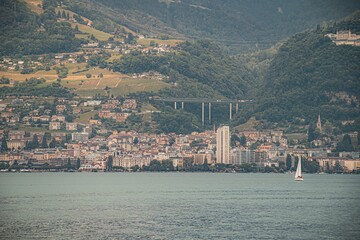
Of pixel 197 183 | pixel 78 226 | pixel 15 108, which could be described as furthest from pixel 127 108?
pixel 78 226

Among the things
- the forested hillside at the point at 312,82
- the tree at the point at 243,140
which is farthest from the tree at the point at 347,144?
the tree at the point at 243,140

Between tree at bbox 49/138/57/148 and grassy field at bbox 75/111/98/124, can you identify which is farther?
grassy field at bbox 75/111/98/124

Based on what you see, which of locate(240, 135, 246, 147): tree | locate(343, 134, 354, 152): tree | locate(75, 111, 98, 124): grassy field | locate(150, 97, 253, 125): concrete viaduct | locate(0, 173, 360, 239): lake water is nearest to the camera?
locate(0, 173, 360, 239): lake water

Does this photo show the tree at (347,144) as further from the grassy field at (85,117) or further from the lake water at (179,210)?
the grassy field at (85,117)

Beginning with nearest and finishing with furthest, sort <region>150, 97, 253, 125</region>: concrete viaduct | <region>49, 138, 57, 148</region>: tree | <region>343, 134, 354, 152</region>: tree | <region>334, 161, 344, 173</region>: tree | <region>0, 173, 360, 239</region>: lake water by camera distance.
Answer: <region>0, 173, 360, 239</region>: lake water, <region>334, 161, 344, 173</region>: tree, <region>343, 134, 354, 152</region>: tree, <region>49, 138, 57, 148</region>: tree, <region>150, 97, 253, 125</region>: concrete viaduct

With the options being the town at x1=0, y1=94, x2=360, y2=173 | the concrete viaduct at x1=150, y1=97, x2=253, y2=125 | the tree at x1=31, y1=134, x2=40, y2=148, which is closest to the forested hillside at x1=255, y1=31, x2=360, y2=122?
the concrete viaduct at x1=150, y1=97, x2=253, y2=125

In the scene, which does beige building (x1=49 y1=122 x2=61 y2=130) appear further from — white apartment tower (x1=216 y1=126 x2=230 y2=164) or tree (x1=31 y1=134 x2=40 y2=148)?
white apartment tower (x1=216 y1=126 x2=230 y2=164)
